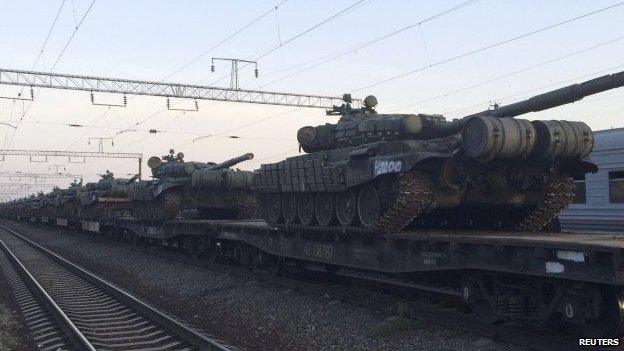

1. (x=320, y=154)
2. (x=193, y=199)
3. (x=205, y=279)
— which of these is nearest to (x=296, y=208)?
(x=320, y=154)

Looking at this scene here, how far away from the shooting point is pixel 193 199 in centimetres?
2509

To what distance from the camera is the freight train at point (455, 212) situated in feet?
26.2

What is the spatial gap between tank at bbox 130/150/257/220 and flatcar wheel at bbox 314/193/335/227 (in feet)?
27.3

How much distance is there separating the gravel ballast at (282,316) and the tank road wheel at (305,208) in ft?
5.33

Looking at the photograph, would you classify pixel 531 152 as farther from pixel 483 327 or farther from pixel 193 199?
pixel 193 199

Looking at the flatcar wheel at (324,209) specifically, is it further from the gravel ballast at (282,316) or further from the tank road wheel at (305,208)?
the gravel ballast at (282,316)

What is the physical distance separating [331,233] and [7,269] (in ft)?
→ 43.3

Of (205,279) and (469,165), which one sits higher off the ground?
(469,165)

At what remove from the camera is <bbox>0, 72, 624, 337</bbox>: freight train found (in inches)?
315

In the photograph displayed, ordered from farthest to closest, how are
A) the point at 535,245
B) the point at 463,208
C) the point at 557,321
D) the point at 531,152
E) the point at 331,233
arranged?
the point at 331,233 → the point at 463,208 → the point at 531,152 → the point at 557,321 → the point at 535,245

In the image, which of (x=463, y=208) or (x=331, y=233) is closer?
(x=463, y=208)

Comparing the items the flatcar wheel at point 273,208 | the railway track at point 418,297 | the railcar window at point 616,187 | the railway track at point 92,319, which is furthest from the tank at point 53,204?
the railcar window at point 616,187

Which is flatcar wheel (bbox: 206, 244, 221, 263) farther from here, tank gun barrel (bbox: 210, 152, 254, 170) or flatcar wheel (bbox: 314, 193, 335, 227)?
flatcar wheel (bbox: 314, 193, 335, 227)

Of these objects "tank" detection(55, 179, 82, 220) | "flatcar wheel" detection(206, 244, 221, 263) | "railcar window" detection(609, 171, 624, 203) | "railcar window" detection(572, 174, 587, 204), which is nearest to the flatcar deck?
"flatcar wheel" detection(206, 244, 221, 263)
